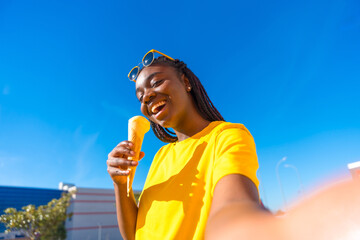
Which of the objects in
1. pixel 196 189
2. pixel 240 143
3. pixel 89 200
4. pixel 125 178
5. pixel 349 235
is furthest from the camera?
pixel 89 200

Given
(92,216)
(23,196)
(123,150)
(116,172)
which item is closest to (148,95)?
(123,150)

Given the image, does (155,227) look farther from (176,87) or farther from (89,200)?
(89,200)

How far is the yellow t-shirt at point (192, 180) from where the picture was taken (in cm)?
103

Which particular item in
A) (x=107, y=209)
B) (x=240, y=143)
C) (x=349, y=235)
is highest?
(x=107, y=209)

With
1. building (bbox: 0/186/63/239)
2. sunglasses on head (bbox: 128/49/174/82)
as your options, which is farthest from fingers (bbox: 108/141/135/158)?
building (bbox: 0/186/63/239)

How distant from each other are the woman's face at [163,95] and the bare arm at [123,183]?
1.16 ft

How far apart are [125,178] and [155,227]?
0.52m

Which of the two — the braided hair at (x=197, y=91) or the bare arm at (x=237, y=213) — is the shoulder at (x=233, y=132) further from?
the braided hair at (x=197, y=91)

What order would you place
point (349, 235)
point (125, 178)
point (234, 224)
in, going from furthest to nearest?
point (125, 178) < point (234, 224) < point (349, 235)

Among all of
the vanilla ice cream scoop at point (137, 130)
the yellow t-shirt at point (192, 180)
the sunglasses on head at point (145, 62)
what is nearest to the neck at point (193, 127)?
the yellow t-shirt at point (192, 180)

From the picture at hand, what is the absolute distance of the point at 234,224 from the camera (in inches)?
24.1

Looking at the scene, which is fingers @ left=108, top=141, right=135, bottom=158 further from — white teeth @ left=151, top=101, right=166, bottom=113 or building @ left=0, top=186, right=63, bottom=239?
building @ left=0, top=186, right=63, bottom=239

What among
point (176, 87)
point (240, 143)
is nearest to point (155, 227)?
point (240, 143)

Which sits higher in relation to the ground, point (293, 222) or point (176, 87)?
point (176, 87)
